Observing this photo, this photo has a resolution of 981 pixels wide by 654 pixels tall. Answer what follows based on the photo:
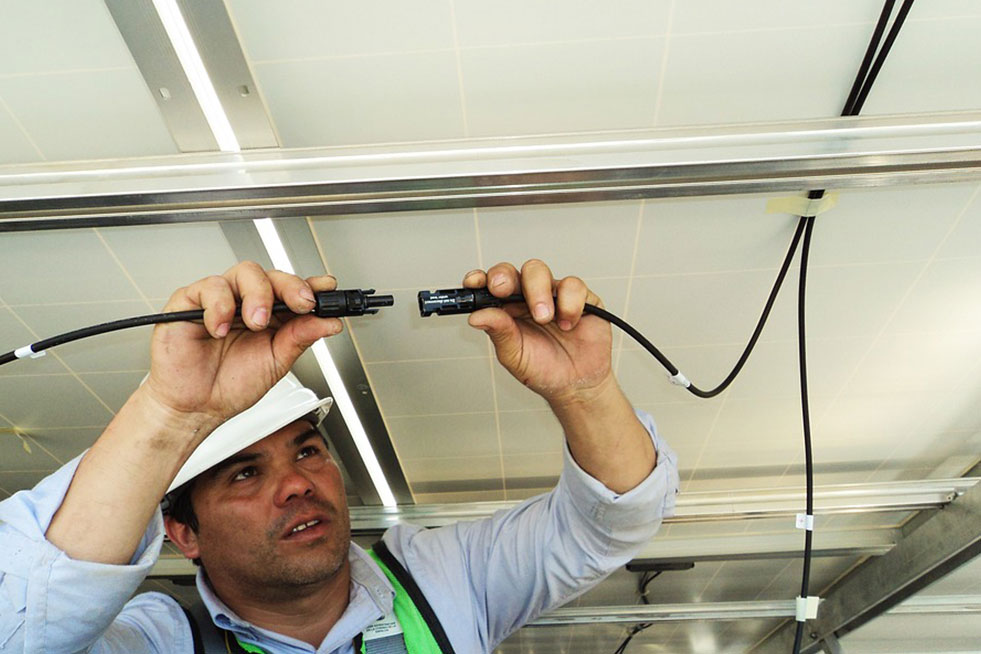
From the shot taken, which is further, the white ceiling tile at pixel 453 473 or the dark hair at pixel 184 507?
the white ceiling tile at pixel 453 473

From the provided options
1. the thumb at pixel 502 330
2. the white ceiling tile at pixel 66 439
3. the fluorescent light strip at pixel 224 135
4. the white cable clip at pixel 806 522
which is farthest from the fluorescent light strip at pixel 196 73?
the white cable clip at pixel 806 522

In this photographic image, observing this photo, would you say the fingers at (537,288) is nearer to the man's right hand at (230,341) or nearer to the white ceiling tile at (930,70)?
the man's right hand at (230,341)

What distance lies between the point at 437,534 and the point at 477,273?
29.5 inches

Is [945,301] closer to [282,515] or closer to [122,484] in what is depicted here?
[282,515]

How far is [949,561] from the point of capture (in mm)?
1861

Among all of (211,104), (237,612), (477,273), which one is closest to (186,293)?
(211,104)

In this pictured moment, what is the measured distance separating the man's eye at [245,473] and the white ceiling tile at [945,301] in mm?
1482

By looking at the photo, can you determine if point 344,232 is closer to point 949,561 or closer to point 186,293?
point 186,293

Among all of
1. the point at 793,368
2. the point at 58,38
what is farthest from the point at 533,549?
the point at 58,38

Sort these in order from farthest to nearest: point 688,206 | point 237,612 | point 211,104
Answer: point 237,612 → point 688,206 → point 211,104

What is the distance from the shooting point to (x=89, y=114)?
3.23 feet

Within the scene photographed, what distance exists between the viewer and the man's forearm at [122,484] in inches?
32.7

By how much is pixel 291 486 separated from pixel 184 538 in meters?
0.32

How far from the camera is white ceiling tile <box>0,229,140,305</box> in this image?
115 cm
